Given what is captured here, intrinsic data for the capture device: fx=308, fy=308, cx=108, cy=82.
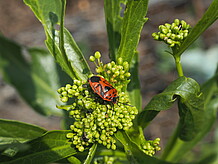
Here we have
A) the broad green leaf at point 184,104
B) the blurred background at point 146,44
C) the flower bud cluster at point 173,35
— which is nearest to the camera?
the broad green leaf at point 184,104

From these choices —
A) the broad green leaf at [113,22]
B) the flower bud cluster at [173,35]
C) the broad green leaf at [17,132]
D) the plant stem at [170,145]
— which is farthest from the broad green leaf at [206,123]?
the broad green leaf at [17,132]

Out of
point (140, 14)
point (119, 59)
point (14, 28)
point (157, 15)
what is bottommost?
point (119, 59)

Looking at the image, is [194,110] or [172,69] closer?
[194,110]

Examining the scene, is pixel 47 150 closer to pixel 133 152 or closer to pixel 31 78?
pixel 133 152

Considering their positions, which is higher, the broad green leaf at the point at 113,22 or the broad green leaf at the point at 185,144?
the broad green leaf at the point at 113,22

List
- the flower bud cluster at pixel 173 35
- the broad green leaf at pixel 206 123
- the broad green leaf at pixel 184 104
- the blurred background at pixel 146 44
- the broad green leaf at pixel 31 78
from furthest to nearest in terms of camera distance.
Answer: the blurred background at pixel 146 44 < the broad green leaf at pixel 31 78 < the broad green leaf at pixel 206 123 < the flower bud cluster at pixel 173 35 < the broad green leaf at pixel 184 104

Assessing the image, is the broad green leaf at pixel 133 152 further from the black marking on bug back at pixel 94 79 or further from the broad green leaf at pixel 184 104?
the black marking on bug back at pixel 94 79

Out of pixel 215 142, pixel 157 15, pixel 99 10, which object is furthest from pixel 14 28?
pixel 215 142

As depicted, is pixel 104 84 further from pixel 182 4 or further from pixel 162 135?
pixel 182 4
